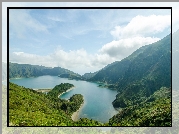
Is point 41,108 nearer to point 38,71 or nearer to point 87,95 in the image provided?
point 38,71

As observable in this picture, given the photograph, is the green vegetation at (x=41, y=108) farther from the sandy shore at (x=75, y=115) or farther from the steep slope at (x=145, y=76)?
the steep slope at (x=145, y=76)

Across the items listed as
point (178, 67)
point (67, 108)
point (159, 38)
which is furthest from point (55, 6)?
point (178, 67)

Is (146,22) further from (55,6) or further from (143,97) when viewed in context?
(143,97)

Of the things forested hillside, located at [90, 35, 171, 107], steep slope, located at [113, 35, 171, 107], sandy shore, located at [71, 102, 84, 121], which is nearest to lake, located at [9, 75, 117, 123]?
sandy shore, located at [71, 102, 84, 121]

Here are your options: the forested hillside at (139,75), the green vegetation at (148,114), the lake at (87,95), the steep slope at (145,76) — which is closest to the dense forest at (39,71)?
the lake at (87,95)

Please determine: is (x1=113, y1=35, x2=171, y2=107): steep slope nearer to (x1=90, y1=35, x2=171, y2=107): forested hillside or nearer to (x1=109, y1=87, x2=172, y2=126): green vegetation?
(x1=90, y1=35, x2=171, y2=107): forested hillside
